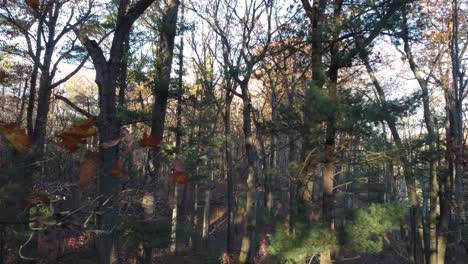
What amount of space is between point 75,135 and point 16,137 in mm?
200

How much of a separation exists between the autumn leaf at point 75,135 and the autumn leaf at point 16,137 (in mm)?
120

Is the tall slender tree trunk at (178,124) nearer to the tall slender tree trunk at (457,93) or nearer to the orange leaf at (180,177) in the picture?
the tall slender tree trunk at (457,93)

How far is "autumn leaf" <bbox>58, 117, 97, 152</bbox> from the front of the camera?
1478 millimetres

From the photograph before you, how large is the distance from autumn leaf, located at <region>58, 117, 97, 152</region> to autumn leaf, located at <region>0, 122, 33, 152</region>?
120mm

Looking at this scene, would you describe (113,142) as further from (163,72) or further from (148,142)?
(163,72)

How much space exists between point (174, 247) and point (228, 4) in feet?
38.3

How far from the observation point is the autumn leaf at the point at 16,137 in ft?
4.76

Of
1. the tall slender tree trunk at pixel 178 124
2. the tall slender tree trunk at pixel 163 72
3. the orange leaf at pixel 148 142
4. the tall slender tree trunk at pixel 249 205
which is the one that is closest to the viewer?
the orange leaf at pixel 148 142

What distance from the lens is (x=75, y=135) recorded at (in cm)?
150

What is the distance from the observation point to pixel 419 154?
10.6 m

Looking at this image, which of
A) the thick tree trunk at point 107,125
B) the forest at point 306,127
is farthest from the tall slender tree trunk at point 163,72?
the thick tree trunk at point 107,125

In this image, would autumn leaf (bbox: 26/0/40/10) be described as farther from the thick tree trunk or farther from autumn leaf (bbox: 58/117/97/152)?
the thick tree trunk

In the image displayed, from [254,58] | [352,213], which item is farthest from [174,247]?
[352,213]

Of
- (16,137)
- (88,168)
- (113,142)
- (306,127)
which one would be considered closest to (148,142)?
(113,142)
